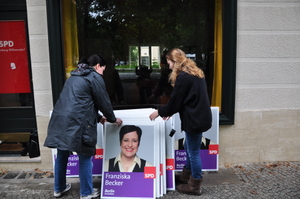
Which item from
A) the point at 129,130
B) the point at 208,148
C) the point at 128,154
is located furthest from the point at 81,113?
the point at 208,148

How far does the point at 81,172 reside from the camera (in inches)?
124

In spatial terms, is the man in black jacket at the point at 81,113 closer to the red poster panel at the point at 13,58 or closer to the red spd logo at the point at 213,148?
the red spd logo at the point at 213,148

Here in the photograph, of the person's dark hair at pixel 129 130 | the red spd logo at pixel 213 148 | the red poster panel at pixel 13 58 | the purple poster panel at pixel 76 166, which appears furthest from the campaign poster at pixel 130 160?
the red poster panel at pixel 13 58

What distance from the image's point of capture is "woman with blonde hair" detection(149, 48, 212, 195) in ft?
10.1

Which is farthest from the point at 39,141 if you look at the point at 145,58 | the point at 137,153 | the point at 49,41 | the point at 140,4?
the point at 140,4

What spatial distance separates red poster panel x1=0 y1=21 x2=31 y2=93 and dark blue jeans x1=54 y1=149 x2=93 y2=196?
2.12 meters

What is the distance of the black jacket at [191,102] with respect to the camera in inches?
121

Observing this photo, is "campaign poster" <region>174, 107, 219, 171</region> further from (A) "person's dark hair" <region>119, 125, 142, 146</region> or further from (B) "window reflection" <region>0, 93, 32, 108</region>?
(B) "window reflection" <region>0, 93, 32, 108</region>

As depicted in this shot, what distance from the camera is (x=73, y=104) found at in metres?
2.88

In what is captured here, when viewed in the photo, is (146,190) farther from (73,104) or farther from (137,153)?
(73,104)

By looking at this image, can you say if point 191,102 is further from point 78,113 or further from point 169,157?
point 78,113

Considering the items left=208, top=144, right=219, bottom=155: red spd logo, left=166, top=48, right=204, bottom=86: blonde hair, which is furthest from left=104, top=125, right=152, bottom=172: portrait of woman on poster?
left=208, top=144, right=219, bottom=155: red spd logo

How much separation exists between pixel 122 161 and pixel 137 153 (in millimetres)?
212

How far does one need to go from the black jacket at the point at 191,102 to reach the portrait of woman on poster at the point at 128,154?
456 mm
